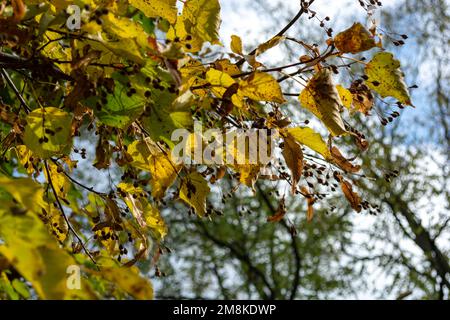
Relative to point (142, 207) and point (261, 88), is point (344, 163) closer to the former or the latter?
point (261, 88)

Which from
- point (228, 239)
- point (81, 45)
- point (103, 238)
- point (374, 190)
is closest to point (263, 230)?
point (228, 239)

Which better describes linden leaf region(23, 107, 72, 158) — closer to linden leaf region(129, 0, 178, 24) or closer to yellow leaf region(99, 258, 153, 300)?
linden leaf region(129, 0, 178, 24)

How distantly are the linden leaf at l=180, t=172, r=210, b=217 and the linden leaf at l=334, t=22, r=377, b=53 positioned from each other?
0.42 m

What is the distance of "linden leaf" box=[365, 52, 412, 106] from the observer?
113 cm

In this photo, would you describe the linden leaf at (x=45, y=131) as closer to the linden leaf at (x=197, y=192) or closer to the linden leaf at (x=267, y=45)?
the linden leaf at (x=197, y=192)

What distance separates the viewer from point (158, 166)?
1169 millimetres

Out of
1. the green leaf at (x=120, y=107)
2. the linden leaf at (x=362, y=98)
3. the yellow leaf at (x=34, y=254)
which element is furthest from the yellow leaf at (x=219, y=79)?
the yellow leaf at (x=34, y=254)

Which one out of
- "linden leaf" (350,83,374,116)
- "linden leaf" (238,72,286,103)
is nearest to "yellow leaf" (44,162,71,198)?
"linden leaf" (238,72,286,103)

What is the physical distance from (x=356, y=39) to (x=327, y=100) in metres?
0.12

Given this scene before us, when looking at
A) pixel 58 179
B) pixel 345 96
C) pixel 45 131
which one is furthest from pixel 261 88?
pixel 58 179

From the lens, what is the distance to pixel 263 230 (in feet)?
25.8

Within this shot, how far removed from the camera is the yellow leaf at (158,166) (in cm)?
A: 115

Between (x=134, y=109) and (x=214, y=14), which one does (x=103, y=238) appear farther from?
(x=214, y=14)

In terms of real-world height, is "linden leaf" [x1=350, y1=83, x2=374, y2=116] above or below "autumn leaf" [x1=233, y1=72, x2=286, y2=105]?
above
